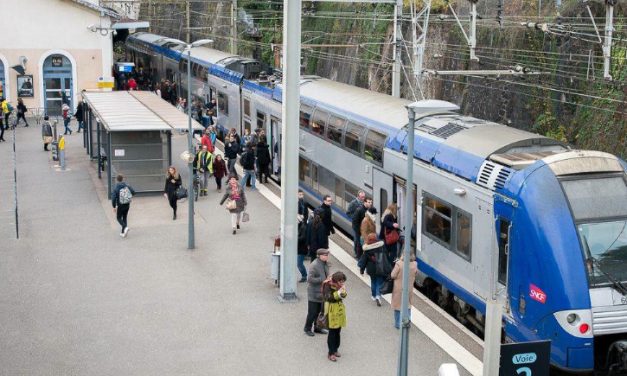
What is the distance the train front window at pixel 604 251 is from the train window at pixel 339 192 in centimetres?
908

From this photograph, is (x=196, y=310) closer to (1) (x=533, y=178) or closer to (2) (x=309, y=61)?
(1) (x=533, y=178)

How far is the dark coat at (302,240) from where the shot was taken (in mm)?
17781

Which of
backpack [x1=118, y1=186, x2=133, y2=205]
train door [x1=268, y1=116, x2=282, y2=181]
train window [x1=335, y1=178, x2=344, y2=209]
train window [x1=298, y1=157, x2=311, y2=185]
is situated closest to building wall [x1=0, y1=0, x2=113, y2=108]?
train door [x1=268, y1=116, x2=282, y2=181]

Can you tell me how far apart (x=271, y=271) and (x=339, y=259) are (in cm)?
249

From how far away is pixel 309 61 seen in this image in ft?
159

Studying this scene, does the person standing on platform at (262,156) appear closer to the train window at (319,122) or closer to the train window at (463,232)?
the train window at (319,122)

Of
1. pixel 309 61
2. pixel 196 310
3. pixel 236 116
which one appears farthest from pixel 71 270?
pixel 309 61

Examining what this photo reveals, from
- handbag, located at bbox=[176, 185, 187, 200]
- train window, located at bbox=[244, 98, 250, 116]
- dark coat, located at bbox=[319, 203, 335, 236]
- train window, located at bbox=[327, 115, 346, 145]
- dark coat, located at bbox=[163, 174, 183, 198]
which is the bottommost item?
handbag, located at bbox=[176, 185, 187, 200]

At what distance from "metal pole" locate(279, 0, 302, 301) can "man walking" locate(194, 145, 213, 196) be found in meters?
9.22

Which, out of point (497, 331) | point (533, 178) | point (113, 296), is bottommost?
point (113, 296)

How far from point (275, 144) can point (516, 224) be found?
1529cm

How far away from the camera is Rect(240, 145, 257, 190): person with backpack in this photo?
25.6m

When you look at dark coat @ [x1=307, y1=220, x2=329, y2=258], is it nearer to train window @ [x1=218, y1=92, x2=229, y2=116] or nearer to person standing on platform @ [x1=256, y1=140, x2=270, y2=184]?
person standing on platform @ [x1=256, y1=140, x2=270, y2=184]

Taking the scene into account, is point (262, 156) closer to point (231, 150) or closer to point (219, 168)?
point (231, 150)
